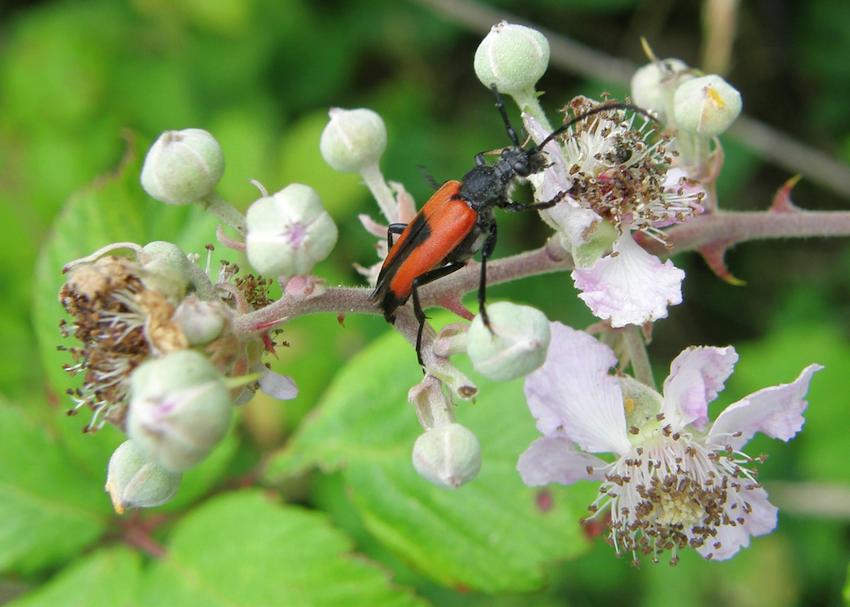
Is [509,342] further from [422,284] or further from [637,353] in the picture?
[637,353]

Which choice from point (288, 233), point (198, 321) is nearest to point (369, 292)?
point (288, 233)

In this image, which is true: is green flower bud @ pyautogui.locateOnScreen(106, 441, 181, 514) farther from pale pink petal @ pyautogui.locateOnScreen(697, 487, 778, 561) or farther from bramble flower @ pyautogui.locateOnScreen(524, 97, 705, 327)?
pale pink petal @ pyautogui.locateOnScreen(697, 487, 778, 561)

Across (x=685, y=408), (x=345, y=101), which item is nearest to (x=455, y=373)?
(x=685, y=408)

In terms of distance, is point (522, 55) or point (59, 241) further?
point (59, 241)

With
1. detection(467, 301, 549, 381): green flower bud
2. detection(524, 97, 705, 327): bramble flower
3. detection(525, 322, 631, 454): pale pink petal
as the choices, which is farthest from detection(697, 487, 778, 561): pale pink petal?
detection(467, 301, 549, 381): green flower bud

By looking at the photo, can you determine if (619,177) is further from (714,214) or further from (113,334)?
(113,334)

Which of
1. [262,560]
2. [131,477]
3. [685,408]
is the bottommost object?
[262,560]
